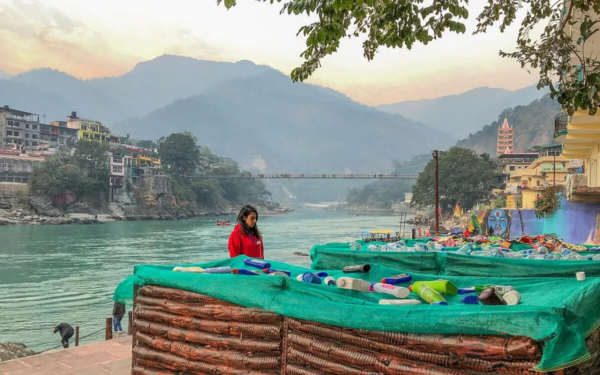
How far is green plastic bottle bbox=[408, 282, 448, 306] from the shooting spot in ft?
6.49

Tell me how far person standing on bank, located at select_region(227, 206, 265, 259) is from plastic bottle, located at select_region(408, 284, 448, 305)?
1707 mm

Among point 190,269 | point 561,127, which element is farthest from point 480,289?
point 561,127

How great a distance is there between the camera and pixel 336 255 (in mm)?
4145

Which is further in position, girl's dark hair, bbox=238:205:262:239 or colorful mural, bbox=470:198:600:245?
colorful mural, bbox=470:198:600:245

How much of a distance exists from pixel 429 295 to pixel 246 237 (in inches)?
73.6

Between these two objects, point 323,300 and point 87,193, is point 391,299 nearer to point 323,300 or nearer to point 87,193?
point 323,300

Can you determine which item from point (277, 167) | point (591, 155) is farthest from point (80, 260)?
point (277, 167)

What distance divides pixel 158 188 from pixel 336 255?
2257 inches

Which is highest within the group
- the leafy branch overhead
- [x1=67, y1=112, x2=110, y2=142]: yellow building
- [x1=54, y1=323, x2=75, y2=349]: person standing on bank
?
[x1=67, y1=112, x2=110, y2=142]: yellow building

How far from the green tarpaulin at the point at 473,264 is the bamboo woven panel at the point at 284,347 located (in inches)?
70.1

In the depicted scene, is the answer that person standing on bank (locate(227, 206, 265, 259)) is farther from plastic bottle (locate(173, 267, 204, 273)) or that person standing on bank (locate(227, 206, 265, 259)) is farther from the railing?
the railing

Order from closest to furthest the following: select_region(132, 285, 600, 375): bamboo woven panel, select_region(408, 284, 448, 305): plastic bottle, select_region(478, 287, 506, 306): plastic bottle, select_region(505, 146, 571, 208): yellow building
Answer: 1. select_region(132, 285, 600, 375): bamboo woven panel
2. select_region(478, 287, 506, 306): plastic bottle
3. select_region(408, 284, 448, 305): plastic bottle
4. select_region(505, 146, 571, 208): yellow building

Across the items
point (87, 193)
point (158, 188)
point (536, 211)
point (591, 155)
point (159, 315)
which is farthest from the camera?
point (158, 188)

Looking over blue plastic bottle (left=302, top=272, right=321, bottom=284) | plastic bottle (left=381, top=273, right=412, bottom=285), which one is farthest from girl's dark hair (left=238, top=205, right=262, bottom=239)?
plastic bottle (left=381, top=273, right=412, bottom=285)
